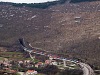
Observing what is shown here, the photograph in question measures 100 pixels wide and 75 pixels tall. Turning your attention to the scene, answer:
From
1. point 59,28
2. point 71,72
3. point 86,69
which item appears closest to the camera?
point 71,72

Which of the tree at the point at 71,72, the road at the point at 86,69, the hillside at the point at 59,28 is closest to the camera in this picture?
the road at the point at 86,69

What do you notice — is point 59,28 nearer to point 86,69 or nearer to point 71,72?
point 86,69

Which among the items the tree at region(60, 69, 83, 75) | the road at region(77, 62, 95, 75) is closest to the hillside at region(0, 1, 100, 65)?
A: the road at region(77, 62, 95, 75)

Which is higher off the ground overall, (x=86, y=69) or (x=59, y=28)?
(x=59, y=28)

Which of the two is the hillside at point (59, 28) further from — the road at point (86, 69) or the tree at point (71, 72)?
the tree at point (71, 72)

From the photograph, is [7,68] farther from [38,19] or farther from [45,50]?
[38,19]

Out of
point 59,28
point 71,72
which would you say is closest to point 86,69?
point 71,72

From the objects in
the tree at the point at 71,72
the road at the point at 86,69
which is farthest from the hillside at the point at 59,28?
the tree at the point at 71,72

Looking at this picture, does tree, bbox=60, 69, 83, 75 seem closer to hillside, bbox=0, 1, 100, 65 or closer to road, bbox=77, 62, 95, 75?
road, bbox=77, 62, 95, 75
